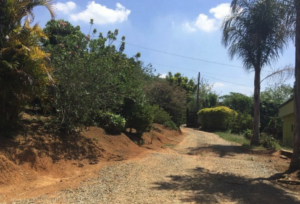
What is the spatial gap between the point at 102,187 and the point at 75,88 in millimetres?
4212

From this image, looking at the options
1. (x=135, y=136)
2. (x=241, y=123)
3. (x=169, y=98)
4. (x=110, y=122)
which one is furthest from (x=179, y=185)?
(x=241, y=123)

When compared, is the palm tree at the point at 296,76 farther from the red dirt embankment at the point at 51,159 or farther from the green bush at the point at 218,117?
the green bush at the point at 218,117

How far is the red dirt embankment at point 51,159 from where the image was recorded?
265 inches

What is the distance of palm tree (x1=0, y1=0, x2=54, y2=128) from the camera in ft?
25.3

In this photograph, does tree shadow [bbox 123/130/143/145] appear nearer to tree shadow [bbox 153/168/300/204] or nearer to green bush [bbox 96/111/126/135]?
green bush [bbox 96/111/126/135]

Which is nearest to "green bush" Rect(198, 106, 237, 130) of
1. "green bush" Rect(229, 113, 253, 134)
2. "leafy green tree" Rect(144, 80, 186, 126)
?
"green bush" Rect(229, 113, 253, 134)

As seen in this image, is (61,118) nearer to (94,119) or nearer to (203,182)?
(94,119)

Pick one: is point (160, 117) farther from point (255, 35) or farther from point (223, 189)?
point (223, 189)

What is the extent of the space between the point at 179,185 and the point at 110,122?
20.1ft

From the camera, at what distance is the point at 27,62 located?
314 inches

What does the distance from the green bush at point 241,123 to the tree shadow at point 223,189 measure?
20.0 m

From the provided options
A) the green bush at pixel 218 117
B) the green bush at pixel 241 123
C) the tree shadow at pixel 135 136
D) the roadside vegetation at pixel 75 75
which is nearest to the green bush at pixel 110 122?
the roadside vegetation at pixel 75 75

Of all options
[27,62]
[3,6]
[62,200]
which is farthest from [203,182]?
[3,6]

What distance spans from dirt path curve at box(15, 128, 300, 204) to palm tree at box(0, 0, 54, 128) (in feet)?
10.6
